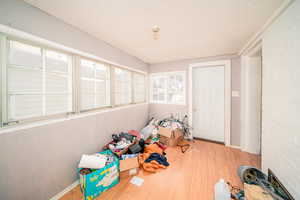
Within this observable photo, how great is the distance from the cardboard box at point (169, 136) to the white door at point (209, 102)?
699mm

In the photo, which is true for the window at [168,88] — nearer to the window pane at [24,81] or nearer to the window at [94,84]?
the window at [94,84]

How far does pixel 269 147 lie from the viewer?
151 centimetres

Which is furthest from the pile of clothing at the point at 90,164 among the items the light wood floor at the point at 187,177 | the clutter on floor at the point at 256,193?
the clutter on floor at the point at 256,193

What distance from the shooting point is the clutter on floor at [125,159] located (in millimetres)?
1405

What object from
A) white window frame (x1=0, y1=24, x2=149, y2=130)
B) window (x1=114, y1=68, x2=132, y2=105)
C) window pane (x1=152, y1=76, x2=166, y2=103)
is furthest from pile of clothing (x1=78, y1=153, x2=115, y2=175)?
window pane (x1=152, y1=76, x2=166, y2=103)

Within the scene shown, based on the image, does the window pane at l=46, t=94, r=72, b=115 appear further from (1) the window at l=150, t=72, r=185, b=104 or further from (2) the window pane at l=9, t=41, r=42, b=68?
(1) the window at l=150, t=72, r=185, b=104

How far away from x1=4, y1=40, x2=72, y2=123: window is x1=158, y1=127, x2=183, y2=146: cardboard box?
217cm

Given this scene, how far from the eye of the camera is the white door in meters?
2.93

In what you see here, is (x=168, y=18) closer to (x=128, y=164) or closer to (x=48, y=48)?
(x=48, y=48)

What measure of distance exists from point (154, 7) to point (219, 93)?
106 inches

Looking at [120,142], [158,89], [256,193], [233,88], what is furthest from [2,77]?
[233,88]

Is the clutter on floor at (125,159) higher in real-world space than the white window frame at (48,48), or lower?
lower

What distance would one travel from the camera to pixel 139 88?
3416 millimetres

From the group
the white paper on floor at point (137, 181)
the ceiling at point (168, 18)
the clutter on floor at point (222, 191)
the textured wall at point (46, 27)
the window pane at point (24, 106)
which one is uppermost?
the ceiling at point (168, 18)
